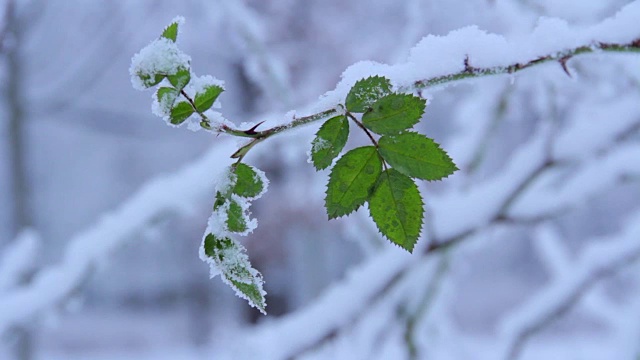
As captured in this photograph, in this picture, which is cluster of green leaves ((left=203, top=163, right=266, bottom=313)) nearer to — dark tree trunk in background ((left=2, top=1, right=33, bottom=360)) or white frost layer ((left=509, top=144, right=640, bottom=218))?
white frost layer ((left=509, top=144, right=640, bottom=218))

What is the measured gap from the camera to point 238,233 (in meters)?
0.30

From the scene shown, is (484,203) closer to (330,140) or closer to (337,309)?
(337,309)

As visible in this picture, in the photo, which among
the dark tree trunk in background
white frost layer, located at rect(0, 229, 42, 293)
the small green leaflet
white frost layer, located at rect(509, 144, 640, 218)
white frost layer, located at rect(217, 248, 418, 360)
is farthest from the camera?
the dark tree trunk in background

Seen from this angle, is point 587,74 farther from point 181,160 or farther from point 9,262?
point 181,160

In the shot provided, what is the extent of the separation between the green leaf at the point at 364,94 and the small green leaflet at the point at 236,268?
0.09 m

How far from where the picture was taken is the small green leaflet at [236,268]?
0.29 m

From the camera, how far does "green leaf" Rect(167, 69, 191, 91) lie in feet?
0.99

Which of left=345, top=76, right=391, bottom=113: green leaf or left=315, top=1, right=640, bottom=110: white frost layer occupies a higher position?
left=315, top=1, right=640, bottom=110: white frost layer

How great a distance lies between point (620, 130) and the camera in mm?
847

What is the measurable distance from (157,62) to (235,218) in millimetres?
83

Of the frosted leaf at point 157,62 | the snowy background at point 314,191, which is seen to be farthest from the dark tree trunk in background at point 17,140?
the frosted leaf at point 157,62

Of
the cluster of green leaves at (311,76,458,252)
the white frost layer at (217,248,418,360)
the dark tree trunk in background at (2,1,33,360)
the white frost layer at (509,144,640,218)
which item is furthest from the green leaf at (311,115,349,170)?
the dark tree trunk in background at (2,1,33,360)

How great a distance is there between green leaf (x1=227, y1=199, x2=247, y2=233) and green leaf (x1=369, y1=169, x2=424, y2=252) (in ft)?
0.20

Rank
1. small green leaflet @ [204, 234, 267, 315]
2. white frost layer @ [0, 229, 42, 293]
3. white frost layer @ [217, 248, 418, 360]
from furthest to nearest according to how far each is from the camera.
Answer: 1. white frost layer @ [0, 229, 42, 293]
2. white frost layer @ [217, 248, 418, 360]
3. small green leaflet @ [204, 234, 267, 315]
